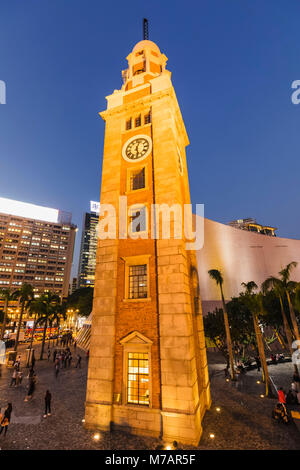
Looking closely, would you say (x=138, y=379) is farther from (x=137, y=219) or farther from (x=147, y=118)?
(x=147, y=118)

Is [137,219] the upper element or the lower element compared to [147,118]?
lower

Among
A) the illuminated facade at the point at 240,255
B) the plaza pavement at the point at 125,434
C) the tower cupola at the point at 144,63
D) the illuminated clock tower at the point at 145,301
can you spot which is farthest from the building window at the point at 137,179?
the illuminated facade at the point at 240,255

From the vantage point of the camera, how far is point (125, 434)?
1129 centimetres

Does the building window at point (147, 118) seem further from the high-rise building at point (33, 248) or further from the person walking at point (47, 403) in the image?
the high-rise building at point (33, 248)

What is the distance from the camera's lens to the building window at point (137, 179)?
56.0 ft

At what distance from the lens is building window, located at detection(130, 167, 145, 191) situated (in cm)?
1706

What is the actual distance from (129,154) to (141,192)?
3853 mm

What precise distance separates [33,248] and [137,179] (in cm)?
14445

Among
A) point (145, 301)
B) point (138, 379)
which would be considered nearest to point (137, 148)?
point (145, 301)

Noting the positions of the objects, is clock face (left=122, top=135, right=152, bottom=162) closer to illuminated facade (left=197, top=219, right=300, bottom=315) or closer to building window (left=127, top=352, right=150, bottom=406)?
building window (left=127, top=352, right=150, bottom=406)

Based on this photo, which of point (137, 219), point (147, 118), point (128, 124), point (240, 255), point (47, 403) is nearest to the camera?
point (47, 403)

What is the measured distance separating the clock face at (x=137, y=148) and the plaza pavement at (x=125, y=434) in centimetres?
1714
